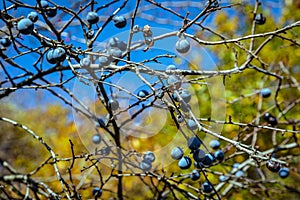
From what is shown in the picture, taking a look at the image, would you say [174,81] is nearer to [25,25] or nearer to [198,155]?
[198,155]

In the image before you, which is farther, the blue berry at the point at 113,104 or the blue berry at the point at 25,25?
the blue berry at the point at 113,104

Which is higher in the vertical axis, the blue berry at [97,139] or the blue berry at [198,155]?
the blue berry at [97,139]

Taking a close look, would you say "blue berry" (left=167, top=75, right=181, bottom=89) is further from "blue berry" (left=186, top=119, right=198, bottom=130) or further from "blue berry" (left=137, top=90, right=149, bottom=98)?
"blue berry" (left=137, top=90, right=149, bottom=98)

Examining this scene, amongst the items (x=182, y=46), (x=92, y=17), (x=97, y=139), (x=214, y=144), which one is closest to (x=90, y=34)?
(x=92, y=17)

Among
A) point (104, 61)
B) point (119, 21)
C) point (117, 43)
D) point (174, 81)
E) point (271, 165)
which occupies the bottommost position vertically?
point (271, 165)

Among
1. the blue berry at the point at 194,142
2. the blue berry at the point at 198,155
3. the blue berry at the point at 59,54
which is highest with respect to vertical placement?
the blue berry at the point at 59,54

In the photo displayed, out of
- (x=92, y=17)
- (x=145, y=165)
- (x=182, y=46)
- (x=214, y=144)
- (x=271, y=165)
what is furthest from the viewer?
(x=214, y=144)

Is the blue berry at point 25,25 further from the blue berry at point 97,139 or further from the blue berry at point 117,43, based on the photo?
the blue berry at point 97,139

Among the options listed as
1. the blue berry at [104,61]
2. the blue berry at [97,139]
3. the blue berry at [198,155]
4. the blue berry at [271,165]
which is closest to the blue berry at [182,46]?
the blue berry at [104,61]

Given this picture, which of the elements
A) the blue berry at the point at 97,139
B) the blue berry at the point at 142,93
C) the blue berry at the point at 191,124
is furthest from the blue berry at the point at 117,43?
the blue berry at the point at 97,139

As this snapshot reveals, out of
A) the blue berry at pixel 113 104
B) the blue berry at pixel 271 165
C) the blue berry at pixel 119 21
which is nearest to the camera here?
the blue berry at pixel 271 165

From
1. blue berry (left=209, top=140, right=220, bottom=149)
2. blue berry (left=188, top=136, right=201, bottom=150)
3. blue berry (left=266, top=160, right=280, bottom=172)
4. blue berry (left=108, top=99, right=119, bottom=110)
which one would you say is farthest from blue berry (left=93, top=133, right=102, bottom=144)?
blue berry (left=266, top=160, right=280, bottom=172)

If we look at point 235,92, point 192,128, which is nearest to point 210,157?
point 192,128

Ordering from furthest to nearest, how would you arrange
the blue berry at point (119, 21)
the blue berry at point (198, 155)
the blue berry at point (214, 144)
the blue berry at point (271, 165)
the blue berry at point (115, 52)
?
1. the blue berry at point (214, 144)
2. the blue berry at point (119, 21)
3. the blue berry at point (115, 52)
4. the blue berry at point (198, 155)
5. the blue berry at point (271, 165)
